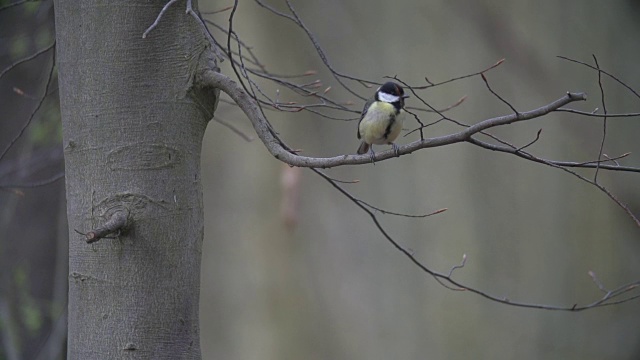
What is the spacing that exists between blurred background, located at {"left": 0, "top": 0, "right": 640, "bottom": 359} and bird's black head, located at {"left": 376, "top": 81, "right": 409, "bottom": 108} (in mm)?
1169

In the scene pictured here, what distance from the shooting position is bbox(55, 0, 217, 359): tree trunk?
4.91ft

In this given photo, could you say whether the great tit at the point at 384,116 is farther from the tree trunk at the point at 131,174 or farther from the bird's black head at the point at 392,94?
the tree trunk at the point at 131,174

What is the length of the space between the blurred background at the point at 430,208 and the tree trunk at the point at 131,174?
162cm

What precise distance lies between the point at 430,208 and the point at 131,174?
1895 mm

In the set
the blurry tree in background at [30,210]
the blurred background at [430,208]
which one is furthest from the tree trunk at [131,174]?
the blurry tree in background at [30,210]

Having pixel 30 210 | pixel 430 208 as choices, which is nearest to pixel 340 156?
pixel 430 208

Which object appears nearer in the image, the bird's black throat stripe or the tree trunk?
the tree trunk

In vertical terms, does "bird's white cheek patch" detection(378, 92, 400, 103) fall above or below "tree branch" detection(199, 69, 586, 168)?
above

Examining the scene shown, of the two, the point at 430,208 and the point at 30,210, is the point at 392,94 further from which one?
A: the point at 30,210

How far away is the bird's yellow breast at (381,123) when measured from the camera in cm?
194

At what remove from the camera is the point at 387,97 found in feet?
6.49

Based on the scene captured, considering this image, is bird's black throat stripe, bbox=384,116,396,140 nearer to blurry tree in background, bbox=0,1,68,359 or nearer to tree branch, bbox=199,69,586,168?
tree branch, bbox=199,69,586,168

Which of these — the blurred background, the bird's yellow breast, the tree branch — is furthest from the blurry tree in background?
the tree branch

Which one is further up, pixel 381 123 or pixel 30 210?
pixel 30 210
